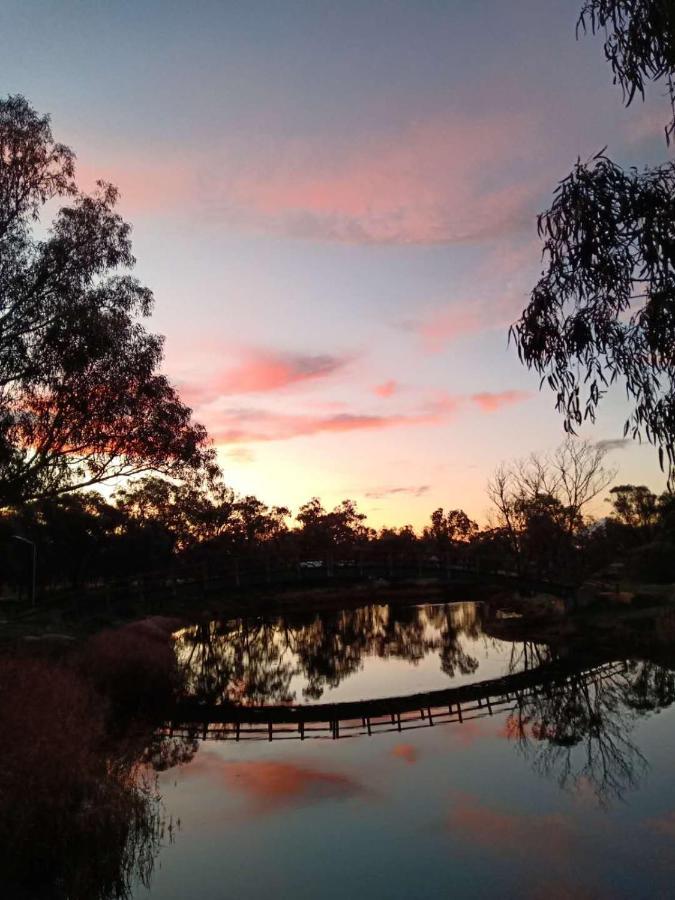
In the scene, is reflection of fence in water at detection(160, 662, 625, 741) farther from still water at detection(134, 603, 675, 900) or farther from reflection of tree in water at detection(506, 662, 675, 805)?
reflection of tree in water at detection(506, 662, 675, 805)

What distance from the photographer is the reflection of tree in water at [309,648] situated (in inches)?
1070

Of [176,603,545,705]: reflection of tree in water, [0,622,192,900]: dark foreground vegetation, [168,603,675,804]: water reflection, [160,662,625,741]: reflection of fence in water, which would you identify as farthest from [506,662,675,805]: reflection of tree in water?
[0,622,192,900]: dark foreground vegetation

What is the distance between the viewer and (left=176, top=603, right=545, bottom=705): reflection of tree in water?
27.2 m

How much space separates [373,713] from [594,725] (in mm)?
7248

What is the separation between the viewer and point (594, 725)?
17484 mm

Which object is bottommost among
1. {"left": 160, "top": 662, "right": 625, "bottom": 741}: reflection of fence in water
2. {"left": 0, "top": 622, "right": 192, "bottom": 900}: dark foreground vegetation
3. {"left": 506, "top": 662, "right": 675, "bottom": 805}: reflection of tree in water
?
{"left": 160, "top": 662, "right": 625, "bottom": 741}: reflection of fence in water

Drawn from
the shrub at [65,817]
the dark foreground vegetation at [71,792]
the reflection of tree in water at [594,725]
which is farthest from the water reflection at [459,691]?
the shrub at [65,817]

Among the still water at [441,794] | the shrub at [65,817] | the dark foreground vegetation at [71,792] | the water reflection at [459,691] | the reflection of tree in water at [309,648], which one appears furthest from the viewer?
the reflection of tree in water at [309,648]

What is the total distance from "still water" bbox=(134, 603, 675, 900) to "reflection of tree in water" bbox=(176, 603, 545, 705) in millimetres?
627

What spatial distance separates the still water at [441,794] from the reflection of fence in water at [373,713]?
0.14 meters

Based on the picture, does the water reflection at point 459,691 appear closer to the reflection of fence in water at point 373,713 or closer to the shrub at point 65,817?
the reflection of fence in water at point 373,713

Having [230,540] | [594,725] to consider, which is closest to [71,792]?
[594,725]

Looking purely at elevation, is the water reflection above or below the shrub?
below

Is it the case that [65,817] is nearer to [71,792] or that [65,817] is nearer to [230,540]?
[71,792]
